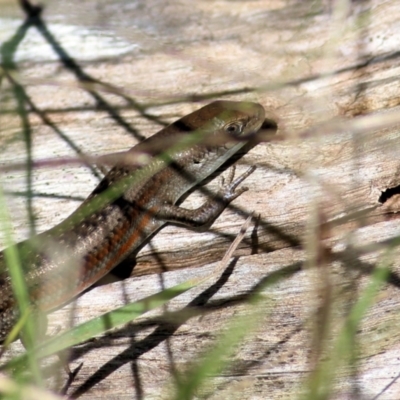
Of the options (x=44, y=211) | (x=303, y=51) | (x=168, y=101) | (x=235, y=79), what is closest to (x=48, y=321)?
(x=44, y=211)

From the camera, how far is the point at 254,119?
446cm

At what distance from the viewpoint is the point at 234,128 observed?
4535 millimetres

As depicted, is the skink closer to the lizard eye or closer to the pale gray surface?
the lizard eye

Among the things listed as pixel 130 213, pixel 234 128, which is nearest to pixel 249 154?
pixel 234 128

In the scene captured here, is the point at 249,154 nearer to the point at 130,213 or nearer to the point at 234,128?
the point at 234,128

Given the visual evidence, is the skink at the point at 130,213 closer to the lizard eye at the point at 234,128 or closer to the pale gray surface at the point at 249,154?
the lizard eye at the point at 234,128

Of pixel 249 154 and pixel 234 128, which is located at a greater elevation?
pixel 234 128

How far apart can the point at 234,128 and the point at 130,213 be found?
3.17 feet

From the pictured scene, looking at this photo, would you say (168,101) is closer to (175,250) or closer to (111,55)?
(111,55)

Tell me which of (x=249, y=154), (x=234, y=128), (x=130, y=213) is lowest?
(x=130, y=213)

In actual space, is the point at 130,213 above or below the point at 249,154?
below

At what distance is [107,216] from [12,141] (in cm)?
108

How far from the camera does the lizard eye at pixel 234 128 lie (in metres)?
4.49

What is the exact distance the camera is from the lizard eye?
4.49 meters
